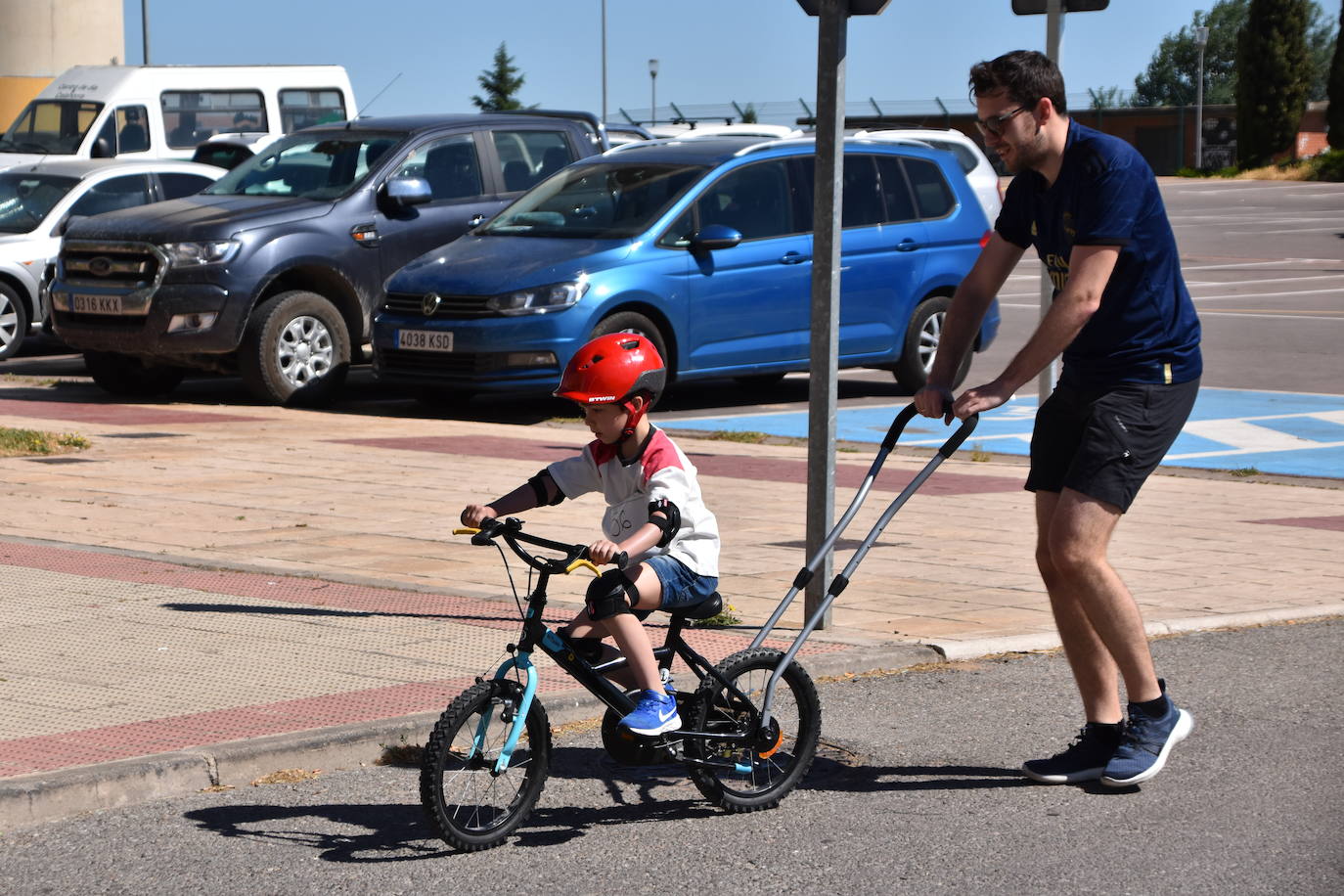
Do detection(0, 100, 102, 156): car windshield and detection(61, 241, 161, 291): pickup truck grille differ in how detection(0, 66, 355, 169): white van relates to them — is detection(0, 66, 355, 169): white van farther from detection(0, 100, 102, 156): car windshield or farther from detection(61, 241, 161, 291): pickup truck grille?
detection(61, 241, 161, 291): pickup truck grille

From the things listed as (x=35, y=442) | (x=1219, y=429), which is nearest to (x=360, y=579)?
(x=35, y=442)

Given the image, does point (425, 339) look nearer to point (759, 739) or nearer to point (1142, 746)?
point (759, 739)

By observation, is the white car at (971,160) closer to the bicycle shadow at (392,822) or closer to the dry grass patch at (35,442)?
the dry grass patch at (35,442)

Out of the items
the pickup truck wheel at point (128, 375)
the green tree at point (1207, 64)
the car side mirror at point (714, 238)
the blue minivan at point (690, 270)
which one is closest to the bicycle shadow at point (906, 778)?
the blue minivan at point (690, 270)

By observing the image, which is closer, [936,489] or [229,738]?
[229,738]

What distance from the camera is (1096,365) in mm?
5246

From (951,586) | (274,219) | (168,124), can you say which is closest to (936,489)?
(951,586)

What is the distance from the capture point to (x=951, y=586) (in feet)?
26.2

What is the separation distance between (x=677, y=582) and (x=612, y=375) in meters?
0.57

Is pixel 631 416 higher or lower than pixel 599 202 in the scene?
lower

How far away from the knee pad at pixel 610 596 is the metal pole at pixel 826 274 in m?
2.24

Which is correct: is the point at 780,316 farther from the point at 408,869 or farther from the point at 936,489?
the point at 408,869

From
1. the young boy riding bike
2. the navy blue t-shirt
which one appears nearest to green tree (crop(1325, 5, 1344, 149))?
the navy blue t-shirt

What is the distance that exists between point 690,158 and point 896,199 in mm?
1811
